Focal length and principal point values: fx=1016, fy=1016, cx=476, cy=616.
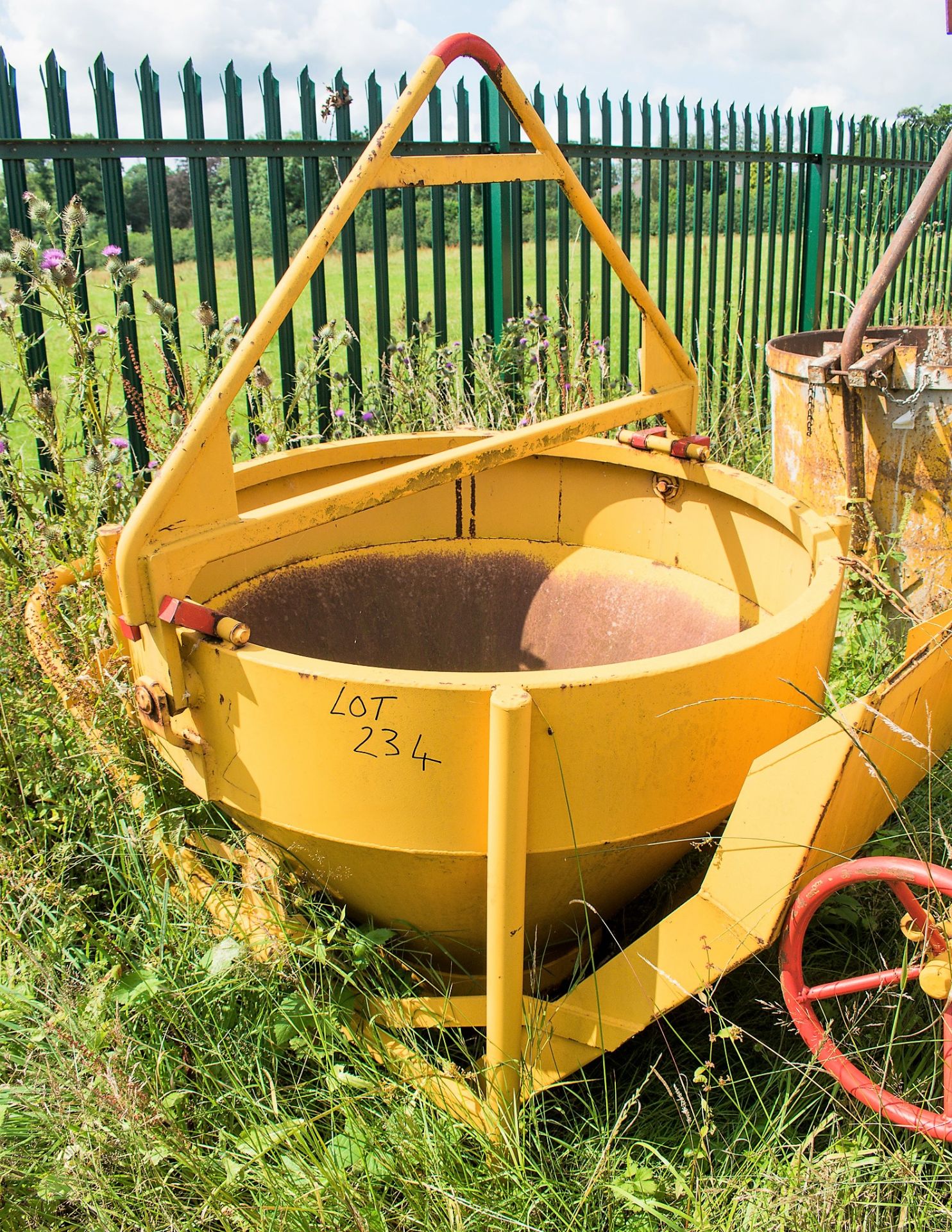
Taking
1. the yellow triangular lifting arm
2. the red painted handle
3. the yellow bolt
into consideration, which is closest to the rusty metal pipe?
the yellow triangular lifting arm

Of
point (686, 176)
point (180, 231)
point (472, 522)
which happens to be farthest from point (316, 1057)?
point (180, 231)

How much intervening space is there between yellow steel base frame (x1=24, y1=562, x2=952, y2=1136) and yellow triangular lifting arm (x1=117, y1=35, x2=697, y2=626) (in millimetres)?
540

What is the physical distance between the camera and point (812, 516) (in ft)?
6.68

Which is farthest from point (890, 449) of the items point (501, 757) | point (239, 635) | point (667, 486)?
point (239, 635)

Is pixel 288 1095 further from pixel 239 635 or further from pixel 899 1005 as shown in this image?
pixel 899 1005

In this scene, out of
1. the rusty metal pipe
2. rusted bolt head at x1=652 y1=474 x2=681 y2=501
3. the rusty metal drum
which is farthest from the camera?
the rusty metal drum

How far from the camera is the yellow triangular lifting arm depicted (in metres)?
1.57

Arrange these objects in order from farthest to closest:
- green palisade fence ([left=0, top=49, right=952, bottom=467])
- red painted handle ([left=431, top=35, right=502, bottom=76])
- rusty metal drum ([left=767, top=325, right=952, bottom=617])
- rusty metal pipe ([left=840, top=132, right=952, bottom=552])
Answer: green palisade fence ([left=0, top=49, right=952, bottom=467])
rusty metal drum ([left=767, top=325, right=952, bottom=617])
rusty metal pipe ([left=840, top=132, right=952, bottom=552])
red painted handle ([left=431, top=35, right=502, bottom=76])

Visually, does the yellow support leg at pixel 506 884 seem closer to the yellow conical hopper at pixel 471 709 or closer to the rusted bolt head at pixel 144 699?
the yellow conical hopper at pixel 471 709

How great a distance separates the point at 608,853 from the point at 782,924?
0.93 feet

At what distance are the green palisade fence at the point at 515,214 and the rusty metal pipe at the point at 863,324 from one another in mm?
A: 558

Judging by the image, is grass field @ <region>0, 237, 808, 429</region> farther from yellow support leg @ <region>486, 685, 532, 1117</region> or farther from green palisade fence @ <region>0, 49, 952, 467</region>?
yellow support leg @ <region>486, 685, 532, 1117</region>

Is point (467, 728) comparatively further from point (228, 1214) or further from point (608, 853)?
point (228, 1214)

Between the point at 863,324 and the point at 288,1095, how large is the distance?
2291mm
